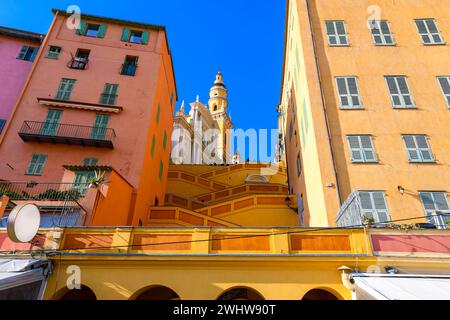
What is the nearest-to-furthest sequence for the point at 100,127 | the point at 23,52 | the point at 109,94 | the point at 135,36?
the point at 100,127, the point at 109,94, the point at 23,52, the point at 135,36

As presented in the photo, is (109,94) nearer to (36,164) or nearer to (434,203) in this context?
(36,164)

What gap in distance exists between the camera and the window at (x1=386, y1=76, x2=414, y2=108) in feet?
46.3

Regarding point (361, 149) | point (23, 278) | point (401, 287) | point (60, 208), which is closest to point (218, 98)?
point (361, 149)

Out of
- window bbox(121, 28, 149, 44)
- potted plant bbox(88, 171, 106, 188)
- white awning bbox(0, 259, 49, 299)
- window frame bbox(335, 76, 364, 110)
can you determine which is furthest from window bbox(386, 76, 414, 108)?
window bbox(121, 28, 149, 44)

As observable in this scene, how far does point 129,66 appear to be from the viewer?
1997 cm

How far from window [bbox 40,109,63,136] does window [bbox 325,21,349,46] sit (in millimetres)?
16309

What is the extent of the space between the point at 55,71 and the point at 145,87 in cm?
590

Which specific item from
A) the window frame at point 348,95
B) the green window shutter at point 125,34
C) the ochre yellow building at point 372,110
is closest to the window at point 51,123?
the green window shutter at point 125,34

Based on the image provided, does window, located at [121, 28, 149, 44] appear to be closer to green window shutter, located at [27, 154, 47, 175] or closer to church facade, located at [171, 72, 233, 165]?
green window shutter, located at [27, 154, 47, 175]

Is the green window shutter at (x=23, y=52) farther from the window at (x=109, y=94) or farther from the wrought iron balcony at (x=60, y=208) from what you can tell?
the wrought iron balcony at (x=60, y=208)

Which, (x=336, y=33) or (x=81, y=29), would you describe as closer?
(x=336, y=33)

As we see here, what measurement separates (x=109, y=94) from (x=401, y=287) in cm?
1785
